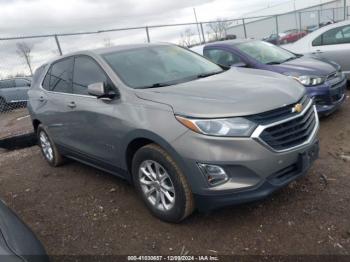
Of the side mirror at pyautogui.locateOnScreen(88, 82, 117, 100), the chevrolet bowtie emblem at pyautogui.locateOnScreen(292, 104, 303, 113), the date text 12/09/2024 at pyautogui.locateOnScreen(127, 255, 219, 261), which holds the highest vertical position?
the side mirror at pyautogui.locateOnScreen(88, 82, 117, 100)

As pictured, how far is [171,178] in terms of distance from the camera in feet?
11.1

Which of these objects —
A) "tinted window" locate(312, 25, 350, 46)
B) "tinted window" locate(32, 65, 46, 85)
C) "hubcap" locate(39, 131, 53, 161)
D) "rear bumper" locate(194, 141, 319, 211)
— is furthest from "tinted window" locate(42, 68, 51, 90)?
"tinted window" locate(312, 25, 350, 46)

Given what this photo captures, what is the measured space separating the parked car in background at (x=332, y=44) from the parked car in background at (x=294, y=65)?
4.25ft

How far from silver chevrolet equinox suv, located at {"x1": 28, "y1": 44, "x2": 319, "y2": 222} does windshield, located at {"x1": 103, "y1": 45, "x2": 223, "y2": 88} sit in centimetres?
1

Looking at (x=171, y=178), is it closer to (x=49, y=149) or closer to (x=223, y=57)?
(x=49, y=149)

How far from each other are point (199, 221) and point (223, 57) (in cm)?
453

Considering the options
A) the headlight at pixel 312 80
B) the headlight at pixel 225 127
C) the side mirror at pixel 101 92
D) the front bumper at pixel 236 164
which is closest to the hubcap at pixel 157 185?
the front bumper at pixel 236 164

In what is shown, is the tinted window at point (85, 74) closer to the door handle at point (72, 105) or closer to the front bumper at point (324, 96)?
the door handle at point (72, 105)

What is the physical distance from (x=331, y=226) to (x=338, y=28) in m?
6.28

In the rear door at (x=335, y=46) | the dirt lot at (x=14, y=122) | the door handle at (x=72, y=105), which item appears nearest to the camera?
the door handle at (x=72, y=105)

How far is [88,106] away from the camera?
4312 millimetres

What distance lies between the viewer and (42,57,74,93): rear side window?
499 centimetres

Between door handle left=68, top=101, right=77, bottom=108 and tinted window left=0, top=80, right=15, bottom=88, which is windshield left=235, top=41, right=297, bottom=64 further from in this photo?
tinted window left=0, top=80, right=15, bottom=88

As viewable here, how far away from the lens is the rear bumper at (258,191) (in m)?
3.16
